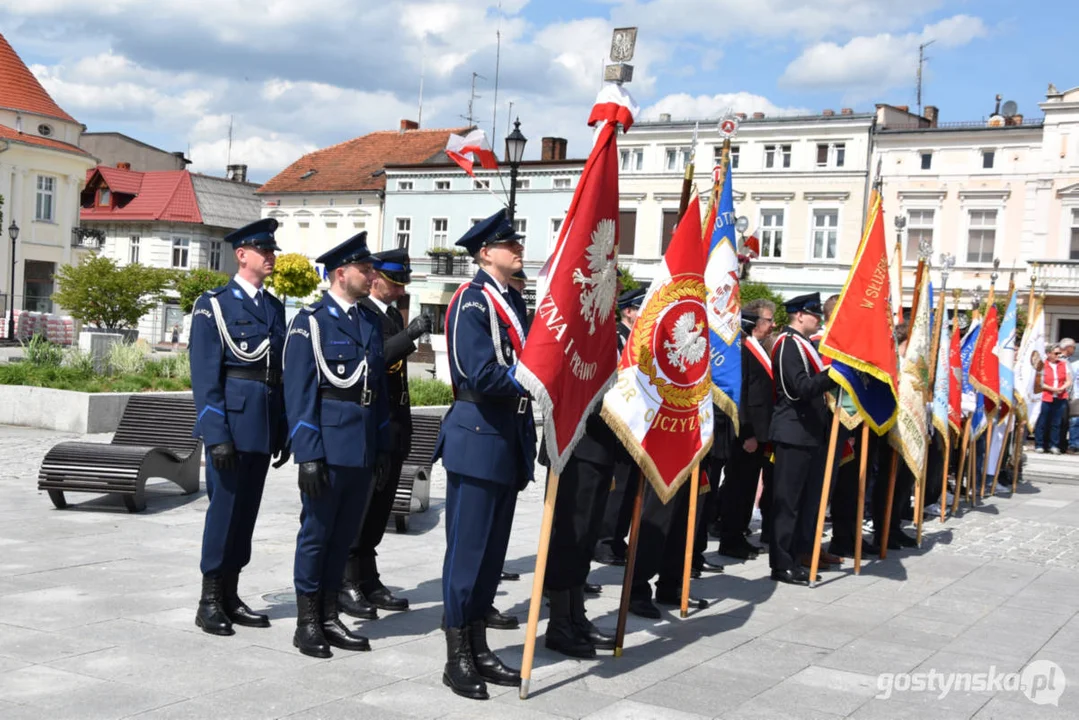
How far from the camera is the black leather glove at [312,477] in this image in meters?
5.66

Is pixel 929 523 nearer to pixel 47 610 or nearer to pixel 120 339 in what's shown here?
pixel 47 610

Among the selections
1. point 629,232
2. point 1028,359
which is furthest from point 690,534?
point 629,232

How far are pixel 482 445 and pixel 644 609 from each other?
2.19 m

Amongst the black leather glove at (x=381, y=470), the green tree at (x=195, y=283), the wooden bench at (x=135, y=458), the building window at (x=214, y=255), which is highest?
the building window at (x=214, y=255)

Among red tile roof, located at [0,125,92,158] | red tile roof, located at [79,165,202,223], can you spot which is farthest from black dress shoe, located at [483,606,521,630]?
red tile roof, located at [79,165,202,223]

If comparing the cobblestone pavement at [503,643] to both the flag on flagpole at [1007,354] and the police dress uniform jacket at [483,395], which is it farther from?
the flag on flagpole at [1007,354]

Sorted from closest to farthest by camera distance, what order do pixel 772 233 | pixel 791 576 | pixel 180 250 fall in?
pixel 791 576 → pixel 772 233 → pixel 180 250

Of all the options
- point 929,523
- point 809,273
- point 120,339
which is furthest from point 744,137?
point 929,523

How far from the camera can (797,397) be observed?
870 cm

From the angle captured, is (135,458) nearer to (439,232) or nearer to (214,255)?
(439,232)

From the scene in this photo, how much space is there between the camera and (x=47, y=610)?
620 cm

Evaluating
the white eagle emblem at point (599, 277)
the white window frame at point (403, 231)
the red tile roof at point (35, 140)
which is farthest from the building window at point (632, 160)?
the white eagle emblem at point (599, 277)

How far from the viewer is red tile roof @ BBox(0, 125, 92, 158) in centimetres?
5128

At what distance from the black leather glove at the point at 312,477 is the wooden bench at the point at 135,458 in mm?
4258
